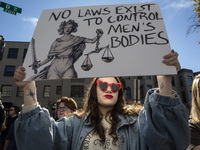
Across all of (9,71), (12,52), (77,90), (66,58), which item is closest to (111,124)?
(66,58)

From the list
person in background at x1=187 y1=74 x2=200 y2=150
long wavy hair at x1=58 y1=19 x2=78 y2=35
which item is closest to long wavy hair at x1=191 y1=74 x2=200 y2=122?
person in background at x1=187 y1=74 x2=200 y2=150

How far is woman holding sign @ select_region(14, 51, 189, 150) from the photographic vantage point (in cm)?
133

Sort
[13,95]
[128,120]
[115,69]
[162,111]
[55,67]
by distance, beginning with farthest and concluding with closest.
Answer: [13,95] < [128,120] < [55,67] < [115,69] < [162,111]

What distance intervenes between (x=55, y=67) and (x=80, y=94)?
22439 millimetres

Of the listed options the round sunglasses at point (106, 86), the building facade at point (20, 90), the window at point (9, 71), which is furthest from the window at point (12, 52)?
the round sunglasses at point (106, 86)

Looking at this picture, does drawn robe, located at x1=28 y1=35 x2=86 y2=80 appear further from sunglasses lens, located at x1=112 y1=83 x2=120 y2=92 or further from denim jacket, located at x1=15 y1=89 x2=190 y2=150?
sunglasses lens, located at x1=112 y1=83 x2=120 y2=92

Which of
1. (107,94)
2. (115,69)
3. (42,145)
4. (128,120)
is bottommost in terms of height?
(42,145)

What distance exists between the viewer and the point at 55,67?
1582 mm

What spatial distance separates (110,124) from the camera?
5.57 feet

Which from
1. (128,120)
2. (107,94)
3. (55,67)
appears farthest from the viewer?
(107,94)

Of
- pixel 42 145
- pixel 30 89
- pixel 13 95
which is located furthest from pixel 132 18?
pixel 13 95

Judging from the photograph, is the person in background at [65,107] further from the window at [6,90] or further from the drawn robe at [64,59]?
the window at [6,90]

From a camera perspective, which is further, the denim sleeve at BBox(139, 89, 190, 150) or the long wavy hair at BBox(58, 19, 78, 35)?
the long wavy hair at BBox(58, 19, 78, 35)

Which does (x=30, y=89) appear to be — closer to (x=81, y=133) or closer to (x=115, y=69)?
(x=81, y=133)
